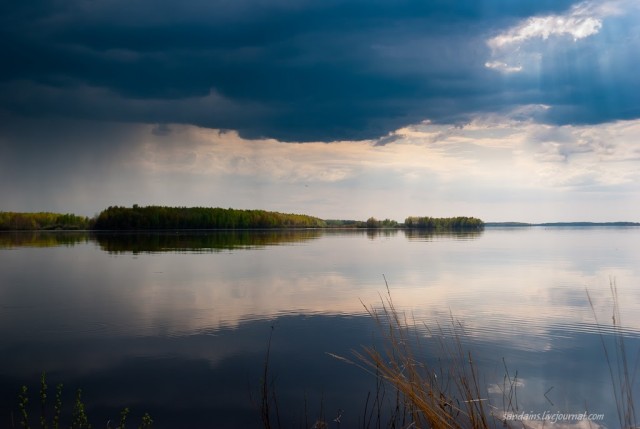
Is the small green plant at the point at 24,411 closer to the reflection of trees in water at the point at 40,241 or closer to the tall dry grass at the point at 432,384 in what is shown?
the tall dry grass at the point at 432,384

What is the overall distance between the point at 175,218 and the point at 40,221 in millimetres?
33773

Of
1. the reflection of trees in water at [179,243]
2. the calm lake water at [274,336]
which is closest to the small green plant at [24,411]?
the calm lake water at [274,336]

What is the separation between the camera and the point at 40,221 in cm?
12700

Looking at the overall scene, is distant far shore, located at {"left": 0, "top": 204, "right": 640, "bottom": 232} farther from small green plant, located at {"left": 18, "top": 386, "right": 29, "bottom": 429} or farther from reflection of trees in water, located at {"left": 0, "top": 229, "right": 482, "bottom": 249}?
small green plant, located at {"left": 18, "top": 386, "right": 29, "bottom": 429}

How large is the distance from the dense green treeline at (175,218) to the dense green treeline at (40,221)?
35.1 feet

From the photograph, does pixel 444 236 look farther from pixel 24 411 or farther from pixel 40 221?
pixel 40 221

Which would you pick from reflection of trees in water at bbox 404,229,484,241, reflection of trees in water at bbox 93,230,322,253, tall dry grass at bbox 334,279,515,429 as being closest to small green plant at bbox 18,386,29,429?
tall dry grass at bbox 334,279,515,429

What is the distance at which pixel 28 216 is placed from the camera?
12412 cm

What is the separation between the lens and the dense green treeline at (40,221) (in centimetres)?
11688

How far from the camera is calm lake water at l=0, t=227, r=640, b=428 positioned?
8.04 meters

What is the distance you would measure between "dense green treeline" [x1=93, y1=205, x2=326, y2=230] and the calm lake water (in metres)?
93.9

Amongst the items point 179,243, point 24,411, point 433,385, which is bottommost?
point 433,385

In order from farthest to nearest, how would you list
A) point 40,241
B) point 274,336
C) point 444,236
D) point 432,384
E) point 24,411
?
point 444,236, point 40,241, point 274,336, point 432,384, point 24,411

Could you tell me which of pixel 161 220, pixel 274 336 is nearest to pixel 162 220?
pixel 161 220
